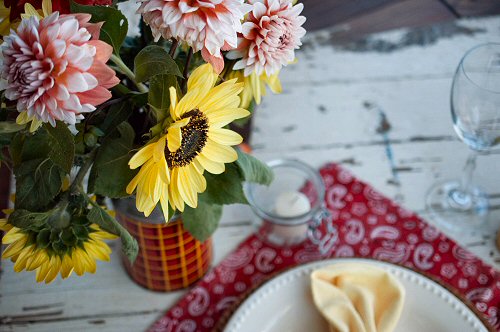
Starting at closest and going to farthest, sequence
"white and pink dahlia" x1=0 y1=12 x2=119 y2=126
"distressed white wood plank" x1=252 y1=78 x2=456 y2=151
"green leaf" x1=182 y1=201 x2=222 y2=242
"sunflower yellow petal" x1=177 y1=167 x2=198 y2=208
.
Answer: "white and pink dahlia" x1=0 y1=12 x2=119 y2=126, "sunflower yellow petal" x1=177 y1=167 x2=198 y2=208, "green leaf" x1=182 y1=201 x2=222 y2=242, "distressed white wood plank" x1=252 y1=78 x2=456 y2=151

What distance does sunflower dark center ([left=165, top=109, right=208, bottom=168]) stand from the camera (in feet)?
1.48

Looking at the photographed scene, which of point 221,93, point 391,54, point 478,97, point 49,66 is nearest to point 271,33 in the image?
point 221,93

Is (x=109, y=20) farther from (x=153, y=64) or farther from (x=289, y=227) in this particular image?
(x=289, y=227)

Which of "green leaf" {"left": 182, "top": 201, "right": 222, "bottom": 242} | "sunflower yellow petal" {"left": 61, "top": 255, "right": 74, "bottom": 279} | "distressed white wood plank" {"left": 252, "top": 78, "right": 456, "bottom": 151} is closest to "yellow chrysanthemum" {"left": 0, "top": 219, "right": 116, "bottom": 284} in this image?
"sunflower yellow petal" {"left": 61, "top": 255, "right": 74, "bottom": 279}

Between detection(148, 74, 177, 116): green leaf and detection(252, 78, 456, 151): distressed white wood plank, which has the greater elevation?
detection(148, 74, 177, 116): green leaf

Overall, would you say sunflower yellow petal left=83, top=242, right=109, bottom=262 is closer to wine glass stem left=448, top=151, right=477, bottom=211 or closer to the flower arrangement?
the flower arrangement

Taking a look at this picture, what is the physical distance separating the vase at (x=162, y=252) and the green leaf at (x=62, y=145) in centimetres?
16

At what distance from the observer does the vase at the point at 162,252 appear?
62 cm

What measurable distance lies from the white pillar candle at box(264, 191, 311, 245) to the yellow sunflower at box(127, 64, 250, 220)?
28cm

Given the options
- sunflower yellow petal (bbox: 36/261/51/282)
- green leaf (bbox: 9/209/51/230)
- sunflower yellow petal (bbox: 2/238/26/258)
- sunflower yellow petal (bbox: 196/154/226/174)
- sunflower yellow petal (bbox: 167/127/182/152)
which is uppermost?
sunflower yellow petal (bbox: 167/127/182/152)

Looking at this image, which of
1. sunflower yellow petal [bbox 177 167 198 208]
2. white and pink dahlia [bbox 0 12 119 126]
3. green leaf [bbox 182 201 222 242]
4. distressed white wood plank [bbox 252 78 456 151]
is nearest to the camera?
white and pink dahlia [bbox 0 12 119 126]

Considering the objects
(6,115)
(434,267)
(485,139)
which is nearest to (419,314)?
(434,267)

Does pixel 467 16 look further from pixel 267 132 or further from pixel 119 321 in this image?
pixel 119 321

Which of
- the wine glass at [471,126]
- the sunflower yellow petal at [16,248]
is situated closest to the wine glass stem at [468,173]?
the wine glass at [471,126]
